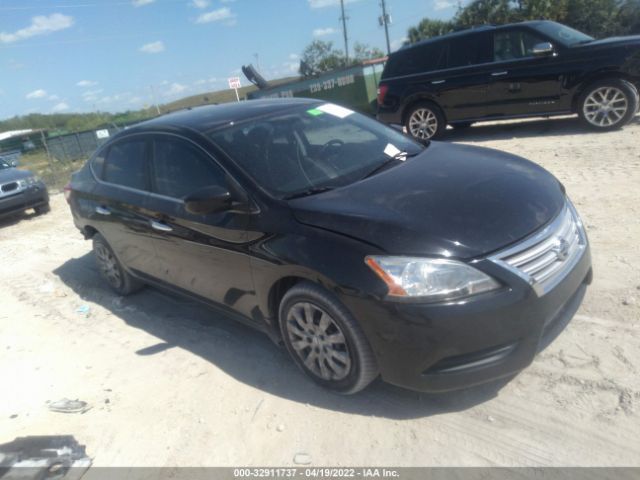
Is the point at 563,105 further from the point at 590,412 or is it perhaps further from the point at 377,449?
the point at 377,449

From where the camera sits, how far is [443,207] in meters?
2.87

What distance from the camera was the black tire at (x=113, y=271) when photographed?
510cm

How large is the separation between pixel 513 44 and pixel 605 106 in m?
1.89

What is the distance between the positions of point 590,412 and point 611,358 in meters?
0.51

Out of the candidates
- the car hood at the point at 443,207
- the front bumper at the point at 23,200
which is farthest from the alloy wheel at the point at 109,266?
the front bumper at the point at 23,200

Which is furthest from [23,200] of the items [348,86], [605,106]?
[348,86]

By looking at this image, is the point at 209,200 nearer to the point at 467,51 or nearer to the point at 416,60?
the point at 467,51

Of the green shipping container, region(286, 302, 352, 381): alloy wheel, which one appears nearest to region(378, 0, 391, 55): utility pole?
the green shipping container

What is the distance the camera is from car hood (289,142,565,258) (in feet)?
8.68

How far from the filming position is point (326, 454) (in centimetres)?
271

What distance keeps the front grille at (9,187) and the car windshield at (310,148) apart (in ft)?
26.5

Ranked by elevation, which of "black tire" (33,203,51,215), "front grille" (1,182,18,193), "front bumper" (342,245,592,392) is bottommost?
"black tire" (33,203,51,215)

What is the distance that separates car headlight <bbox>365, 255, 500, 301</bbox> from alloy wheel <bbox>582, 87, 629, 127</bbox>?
721 centimetres

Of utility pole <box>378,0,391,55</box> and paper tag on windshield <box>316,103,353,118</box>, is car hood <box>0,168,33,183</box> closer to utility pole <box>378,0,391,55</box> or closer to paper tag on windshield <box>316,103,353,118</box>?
paper tag on windshield <box>316,103,353,118</box>
